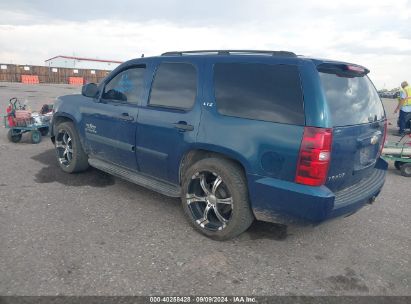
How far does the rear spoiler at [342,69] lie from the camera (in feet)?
9.53

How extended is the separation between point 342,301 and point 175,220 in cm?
197

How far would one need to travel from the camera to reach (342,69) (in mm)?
3047

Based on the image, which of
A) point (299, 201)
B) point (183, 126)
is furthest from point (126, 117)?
point (299, 201)

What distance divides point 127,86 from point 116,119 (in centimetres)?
47

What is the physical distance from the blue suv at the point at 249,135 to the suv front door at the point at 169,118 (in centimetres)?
1

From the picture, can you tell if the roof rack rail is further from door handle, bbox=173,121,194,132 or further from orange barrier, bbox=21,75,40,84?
orange barrier, bbox=21,75,40,84

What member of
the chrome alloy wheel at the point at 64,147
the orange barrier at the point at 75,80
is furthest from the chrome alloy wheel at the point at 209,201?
the orange barrier at the point at 75,80

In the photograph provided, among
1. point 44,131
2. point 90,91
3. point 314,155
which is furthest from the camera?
point 44,131

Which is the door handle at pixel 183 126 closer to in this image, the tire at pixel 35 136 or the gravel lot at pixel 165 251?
the gravel lot at pixel 165 251

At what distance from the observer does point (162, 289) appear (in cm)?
259

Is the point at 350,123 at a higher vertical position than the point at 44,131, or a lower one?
higher

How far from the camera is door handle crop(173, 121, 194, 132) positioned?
3.39 meters

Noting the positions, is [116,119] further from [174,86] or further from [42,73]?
[42,73]

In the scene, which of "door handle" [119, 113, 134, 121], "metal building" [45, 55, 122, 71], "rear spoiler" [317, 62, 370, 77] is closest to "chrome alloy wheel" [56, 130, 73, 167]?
"door handle" [119, 113, 134, 121]
